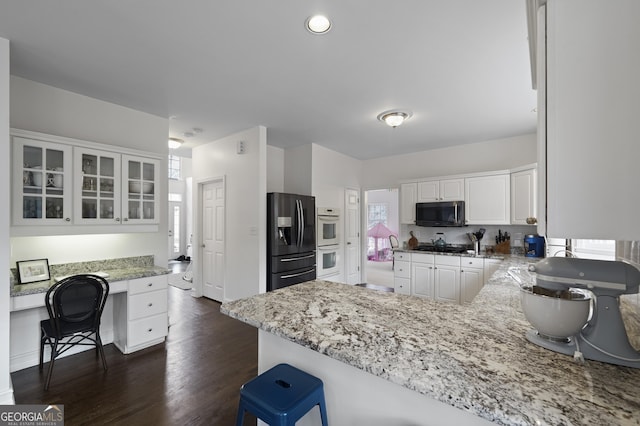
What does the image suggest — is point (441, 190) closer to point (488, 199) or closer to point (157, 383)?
point (488, 199)

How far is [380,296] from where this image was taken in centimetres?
164

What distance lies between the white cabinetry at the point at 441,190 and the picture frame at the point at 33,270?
5.00 meters

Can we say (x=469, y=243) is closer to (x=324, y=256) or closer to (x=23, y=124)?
(x=324, y=256)

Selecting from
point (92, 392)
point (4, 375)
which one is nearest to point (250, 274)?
point (92, 392)

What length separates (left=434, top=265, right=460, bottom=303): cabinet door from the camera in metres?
4.09

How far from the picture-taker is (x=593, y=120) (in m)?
0.67

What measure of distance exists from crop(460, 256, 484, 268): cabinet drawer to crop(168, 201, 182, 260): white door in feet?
25.8

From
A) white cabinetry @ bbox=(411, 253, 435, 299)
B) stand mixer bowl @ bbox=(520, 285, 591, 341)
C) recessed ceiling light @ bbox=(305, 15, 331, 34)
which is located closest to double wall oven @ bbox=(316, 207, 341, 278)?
white cabinetry @ bbox=(411, 253, 435, 299)

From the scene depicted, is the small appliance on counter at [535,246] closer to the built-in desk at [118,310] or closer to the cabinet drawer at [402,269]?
the cabinet drawer at [402,269]

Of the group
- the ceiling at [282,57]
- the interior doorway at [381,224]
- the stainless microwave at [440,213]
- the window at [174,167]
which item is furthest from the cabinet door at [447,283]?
the window at [174,167]

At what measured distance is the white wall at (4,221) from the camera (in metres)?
1.96

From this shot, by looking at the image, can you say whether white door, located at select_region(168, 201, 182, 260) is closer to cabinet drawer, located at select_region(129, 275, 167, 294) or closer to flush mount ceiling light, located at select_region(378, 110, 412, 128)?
cabinet drawer, located at select_region(129, 275, 167, 294)

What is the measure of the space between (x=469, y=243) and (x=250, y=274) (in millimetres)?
3671

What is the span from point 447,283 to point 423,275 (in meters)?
0.37
